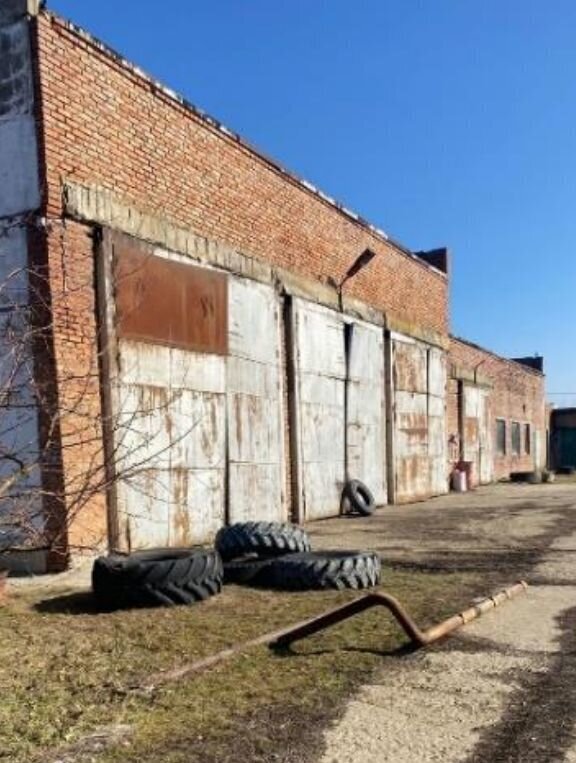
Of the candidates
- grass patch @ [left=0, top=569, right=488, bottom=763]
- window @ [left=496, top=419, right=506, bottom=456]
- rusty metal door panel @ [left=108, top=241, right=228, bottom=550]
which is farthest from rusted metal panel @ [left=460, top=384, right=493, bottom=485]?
grass patch @ [left=0, top=569, right=488, bottom=763]

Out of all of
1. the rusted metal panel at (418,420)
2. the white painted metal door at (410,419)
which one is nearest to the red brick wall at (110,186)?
the white painted metal door at (410,419)

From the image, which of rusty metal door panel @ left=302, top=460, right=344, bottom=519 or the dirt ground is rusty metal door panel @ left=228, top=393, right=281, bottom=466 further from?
the dirt ground

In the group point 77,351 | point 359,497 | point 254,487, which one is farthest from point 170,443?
point 359,497

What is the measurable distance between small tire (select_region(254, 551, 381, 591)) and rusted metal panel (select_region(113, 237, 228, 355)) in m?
3.36

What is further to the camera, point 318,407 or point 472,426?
point 472,426

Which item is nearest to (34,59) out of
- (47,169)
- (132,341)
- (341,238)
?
(47,169)

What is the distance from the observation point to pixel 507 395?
3397cm

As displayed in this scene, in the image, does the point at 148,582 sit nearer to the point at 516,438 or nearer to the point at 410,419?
the point at 410,419

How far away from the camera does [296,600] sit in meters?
7.50

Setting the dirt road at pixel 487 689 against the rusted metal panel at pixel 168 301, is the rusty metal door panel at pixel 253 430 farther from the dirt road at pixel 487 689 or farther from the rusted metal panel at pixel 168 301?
the dirt road at pixel 487 689

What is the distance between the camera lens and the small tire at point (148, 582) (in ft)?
23.3

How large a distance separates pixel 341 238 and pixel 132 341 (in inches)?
297

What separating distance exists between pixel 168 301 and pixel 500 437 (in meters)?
24.3

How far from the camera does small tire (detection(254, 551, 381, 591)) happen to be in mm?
7918
